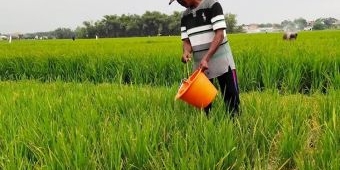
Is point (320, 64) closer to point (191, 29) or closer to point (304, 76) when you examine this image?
point (304, 76)

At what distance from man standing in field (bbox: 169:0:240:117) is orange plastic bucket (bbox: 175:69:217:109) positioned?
0.16 metres

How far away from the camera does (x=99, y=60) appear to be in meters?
6.75

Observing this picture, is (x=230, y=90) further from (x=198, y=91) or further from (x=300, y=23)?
(x=300, y=23)

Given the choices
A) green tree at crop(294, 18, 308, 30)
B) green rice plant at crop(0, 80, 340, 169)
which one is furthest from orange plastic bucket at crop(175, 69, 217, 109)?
green tree at crop(294, 18, 308, 30)

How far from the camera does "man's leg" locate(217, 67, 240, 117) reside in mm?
2953

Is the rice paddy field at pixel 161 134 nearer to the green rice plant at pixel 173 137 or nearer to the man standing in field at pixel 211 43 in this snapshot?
the green rice plant at pixel 173 137

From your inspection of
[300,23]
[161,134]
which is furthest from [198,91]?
[300,23]

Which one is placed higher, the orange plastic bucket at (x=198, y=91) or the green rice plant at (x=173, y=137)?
the orange plastic bucket at (x=198, y=91)

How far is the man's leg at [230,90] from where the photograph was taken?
2.95 meters

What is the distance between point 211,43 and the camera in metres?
2.88

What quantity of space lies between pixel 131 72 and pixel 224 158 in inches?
170

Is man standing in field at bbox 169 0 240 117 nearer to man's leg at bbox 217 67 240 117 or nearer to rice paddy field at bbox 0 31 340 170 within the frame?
man's leg at bbox 217 67 240 117

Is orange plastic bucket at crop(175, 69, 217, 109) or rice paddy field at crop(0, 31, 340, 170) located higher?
orange plastic bucket at crop(175, 69, 217, 109)

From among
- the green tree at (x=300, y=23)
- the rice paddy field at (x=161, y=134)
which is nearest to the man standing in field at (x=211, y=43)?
the rice paddy field at (x=161, y=134)
